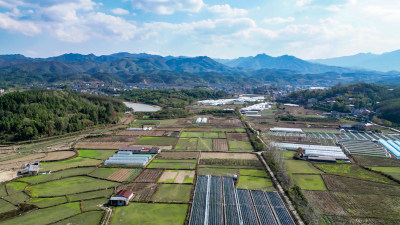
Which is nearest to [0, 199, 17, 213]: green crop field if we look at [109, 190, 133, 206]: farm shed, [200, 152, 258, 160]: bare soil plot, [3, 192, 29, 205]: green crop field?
[3, 192, 29, 205]: green crop field

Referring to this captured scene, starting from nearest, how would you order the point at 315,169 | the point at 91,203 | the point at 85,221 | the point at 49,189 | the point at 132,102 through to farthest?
the point at 85,221 → the point at 91,203 → the point at 49,189 → the point at 315,169 → the point at 132,102

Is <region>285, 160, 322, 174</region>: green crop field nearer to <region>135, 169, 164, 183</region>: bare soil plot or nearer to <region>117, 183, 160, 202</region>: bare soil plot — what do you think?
<region>135, 169, 164, 183</region>: bare soil plot

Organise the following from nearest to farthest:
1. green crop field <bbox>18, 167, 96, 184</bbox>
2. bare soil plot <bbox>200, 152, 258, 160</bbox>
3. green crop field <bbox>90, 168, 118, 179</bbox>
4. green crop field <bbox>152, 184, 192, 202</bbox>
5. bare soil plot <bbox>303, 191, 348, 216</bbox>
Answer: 1. bare soil plot <bbox>303, 191, 348, 216</bbox>
2. green crop field <bbox>152, 184, 192, 202</bbox>
3. green crop field <bbox>18, 167, 96, 184</bbox>
4. green crop field <bbox>90, 168, 118, 179</bbox>
5. bare soil plot <bbox>200, 152, 258, 160</bbox>

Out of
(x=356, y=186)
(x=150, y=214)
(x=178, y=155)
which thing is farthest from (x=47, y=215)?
(x=356, y=186)

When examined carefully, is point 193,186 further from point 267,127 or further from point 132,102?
point 132,102

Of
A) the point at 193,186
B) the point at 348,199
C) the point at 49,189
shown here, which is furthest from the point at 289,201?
the point at 49,189

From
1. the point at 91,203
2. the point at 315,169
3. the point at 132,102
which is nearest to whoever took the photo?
the point at 91,203

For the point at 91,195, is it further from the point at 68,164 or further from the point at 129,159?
the point at 68,164
